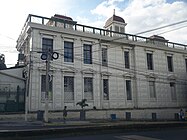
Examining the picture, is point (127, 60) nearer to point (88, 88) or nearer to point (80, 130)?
point (88, 88)

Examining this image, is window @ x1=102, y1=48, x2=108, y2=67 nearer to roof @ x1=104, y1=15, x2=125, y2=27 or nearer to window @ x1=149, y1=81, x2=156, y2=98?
roof @ x1=104, y1=15, x2=125, y2=27

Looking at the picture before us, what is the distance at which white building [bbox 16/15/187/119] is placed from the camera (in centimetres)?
2620

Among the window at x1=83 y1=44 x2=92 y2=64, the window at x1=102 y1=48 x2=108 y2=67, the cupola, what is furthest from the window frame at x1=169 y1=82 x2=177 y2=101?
the window at x1=83 y1=44 x2=92 y2=64

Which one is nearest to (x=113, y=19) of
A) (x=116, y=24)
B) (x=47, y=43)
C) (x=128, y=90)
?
(x=116, y=24)

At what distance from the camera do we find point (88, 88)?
1148 inches

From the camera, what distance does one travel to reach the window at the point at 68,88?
2723 centimetres

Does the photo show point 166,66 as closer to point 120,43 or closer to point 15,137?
point 120,43

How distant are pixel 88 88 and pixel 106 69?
13.1ft

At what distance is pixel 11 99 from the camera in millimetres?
24906

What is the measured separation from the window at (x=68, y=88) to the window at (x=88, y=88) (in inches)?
76.6

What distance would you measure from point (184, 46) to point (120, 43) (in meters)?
16.1

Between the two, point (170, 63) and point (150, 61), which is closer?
point (150, 61)

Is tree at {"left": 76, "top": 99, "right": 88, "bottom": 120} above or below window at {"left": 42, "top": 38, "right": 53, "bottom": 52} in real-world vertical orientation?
below

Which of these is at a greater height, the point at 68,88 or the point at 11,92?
the point at 68,88
